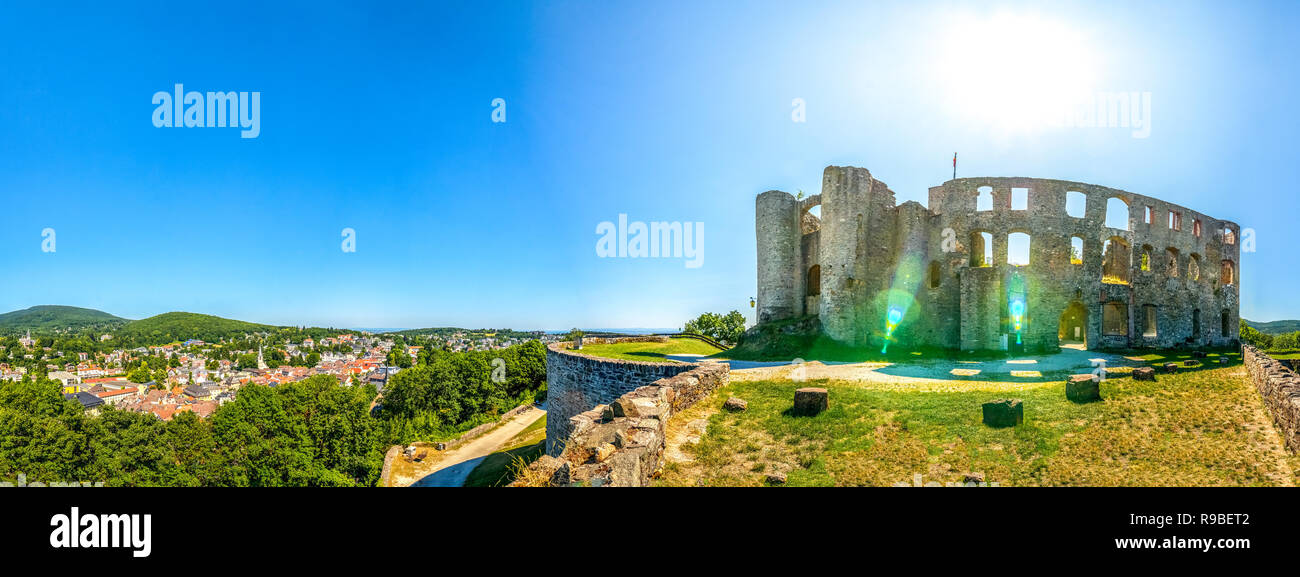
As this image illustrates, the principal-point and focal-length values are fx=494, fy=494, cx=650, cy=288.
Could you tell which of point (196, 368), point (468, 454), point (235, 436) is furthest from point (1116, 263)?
point (196, 368)

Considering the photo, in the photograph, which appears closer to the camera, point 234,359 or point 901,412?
point 901,412

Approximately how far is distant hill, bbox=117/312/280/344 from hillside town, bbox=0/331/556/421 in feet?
22.7

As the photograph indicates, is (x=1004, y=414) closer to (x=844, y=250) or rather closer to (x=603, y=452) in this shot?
(x=603, y=452)

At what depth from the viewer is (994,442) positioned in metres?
8.37

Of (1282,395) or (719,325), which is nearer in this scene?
(1282,395)

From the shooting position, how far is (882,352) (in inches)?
982

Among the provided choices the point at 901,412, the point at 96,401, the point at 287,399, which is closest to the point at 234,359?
the point at 96,401

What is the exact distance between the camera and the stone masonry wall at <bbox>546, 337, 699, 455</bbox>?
51.9 feet

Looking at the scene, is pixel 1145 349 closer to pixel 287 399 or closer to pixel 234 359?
pixel 287 399

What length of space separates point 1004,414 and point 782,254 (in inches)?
871

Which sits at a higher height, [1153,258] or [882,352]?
[1153,258]

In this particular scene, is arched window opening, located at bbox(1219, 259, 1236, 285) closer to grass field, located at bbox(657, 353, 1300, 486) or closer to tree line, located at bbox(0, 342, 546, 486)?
grass field, located at bbox(657, 353, 1300, 486)
